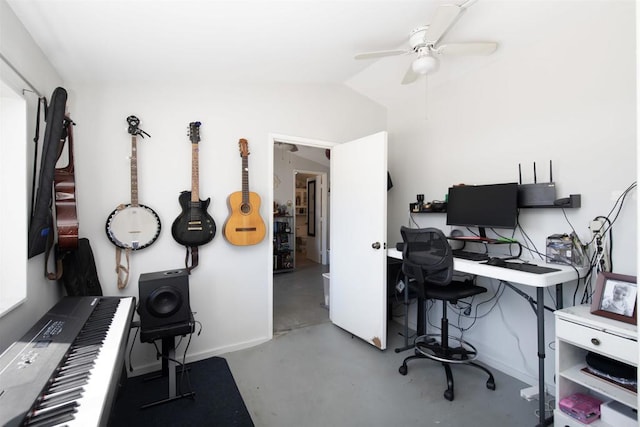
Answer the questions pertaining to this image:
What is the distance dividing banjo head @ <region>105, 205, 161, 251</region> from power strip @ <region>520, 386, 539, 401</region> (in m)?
2.77

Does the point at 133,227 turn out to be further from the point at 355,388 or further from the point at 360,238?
the point at 355,388

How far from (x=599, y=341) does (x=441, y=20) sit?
178cm

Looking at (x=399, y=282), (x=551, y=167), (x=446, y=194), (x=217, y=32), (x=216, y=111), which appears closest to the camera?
(x=217, y=32)

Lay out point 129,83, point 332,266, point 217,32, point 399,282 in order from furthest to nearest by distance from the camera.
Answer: point 332,266 < point 399,282 < point 129,83 < point 217,32

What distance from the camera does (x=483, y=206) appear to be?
221 centimetres

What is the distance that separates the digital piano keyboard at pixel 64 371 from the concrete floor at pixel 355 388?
1059mm

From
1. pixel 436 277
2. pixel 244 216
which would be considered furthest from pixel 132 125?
pixel 436 277

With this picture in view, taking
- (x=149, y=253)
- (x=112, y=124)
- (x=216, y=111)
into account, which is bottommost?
(x=149, y=253)

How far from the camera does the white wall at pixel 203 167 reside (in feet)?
6.80

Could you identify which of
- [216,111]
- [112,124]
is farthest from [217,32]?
[112,124]

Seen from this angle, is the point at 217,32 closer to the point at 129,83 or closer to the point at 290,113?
the point at 129,83

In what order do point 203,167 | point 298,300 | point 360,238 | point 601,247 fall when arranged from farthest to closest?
point 298,300
point 360,238
point 203,167
point 601,247

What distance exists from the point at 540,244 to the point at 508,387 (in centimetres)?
103

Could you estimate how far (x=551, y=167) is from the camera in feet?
6.57
